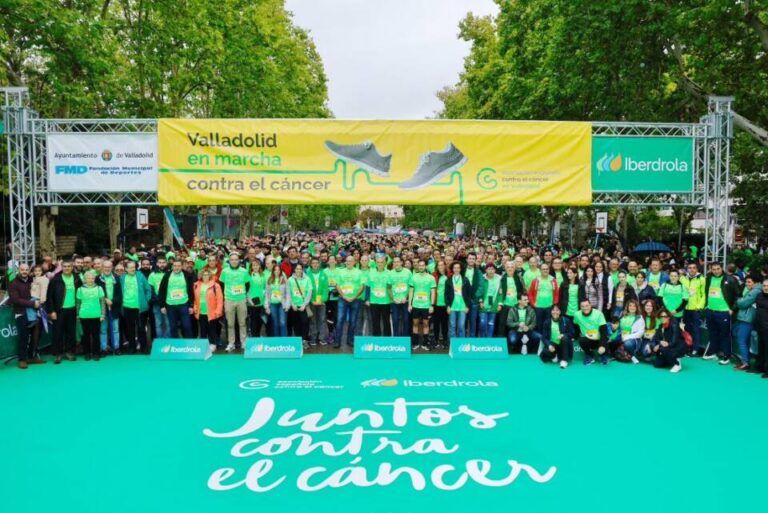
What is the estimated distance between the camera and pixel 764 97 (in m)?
16.4

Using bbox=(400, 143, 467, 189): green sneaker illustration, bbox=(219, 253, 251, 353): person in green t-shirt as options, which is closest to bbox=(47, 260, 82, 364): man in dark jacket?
bbox=(219, 253, 251, 353): person in green t-shirt

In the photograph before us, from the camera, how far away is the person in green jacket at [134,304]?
10.9 metres

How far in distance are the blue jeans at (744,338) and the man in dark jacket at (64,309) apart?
1201 centimetres

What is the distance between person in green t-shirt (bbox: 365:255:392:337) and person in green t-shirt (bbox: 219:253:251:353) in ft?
8.11

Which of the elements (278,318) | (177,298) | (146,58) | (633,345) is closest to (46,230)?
(146,58)

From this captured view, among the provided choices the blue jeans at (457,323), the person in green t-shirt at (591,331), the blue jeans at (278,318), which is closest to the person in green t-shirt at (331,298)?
the blue jeans at (278,318)

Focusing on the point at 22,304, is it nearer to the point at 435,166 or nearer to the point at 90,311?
the point at 90,311

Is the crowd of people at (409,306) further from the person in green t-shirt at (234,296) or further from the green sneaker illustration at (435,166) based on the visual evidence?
the green sneaker illustration at (435,166)

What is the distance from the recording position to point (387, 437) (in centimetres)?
670

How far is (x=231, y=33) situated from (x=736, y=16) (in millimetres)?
17662

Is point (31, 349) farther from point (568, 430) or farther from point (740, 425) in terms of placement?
point (740, 425)

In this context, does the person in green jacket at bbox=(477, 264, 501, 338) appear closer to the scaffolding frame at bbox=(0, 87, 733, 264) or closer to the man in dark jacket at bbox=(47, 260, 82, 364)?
the scaffolding frame at bbox=(0, 87, 733, 264)

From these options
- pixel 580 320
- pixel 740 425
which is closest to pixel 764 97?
pixel 580 320

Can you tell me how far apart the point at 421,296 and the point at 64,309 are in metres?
6.62
